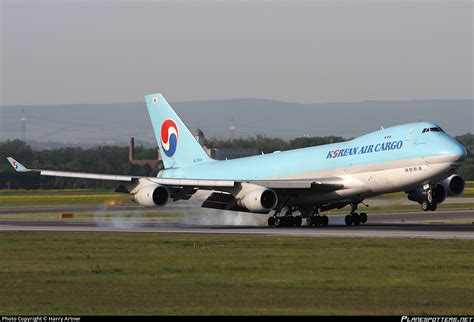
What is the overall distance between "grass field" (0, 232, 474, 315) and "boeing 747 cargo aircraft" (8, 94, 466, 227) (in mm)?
8923

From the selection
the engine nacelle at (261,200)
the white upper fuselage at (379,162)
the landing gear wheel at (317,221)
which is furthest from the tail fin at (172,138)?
the engine nacelle at (261,200)

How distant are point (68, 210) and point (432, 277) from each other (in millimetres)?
53561

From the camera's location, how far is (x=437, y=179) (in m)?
44.9

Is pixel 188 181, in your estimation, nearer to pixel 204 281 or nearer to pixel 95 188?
pixel 204 281

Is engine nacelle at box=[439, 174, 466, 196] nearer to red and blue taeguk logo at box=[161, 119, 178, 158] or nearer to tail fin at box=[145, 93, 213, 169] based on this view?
tail fin at box=[145, 93, 213, 169]

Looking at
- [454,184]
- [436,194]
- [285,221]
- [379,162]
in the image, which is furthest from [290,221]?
[454,184]

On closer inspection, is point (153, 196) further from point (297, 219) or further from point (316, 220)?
point (316, 220)

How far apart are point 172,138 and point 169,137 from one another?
28 centimetres

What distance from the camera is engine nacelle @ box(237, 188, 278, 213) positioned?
47.9 m

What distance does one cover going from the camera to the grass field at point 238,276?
19.7 m

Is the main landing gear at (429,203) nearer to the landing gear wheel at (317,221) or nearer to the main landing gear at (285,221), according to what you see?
the landing gear wheel at (317,221)

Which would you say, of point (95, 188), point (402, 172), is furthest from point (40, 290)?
point (95, 188)

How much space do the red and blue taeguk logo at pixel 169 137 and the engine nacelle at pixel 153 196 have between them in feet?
28.6

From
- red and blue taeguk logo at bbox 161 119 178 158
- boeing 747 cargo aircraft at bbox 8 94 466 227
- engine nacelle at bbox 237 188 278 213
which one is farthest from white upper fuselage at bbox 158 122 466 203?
red and blue taeguk logo at bbox 161 119 178 158
